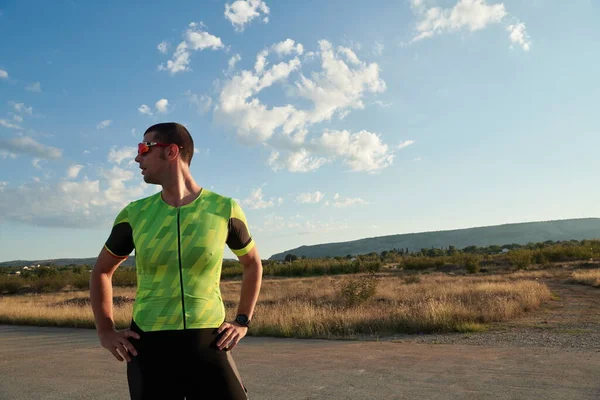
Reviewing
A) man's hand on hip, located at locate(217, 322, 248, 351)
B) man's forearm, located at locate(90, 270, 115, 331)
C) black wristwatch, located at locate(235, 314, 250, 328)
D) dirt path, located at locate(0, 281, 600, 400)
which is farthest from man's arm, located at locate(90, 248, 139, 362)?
dirt path, located at locate(0, 281, 600, 400)

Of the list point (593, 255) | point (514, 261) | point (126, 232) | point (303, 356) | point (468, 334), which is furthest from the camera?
point (593, 255)

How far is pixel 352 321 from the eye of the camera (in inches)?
487

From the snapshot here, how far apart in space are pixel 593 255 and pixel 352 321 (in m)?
44.5

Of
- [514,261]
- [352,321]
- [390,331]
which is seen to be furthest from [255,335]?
[514,261]

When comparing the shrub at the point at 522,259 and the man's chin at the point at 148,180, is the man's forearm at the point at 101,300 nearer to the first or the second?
the man's chin at the point at 148,180

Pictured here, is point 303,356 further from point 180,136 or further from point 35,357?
point 180,136

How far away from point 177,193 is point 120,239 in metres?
0.36

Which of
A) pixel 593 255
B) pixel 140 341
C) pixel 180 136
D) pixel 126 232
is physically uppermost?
pixel 180 136

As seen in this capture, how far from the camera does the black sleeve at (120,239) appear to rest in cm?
237

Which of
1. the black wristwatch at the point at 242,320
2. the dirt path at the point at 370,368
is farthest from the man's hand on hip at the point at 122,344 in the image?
the dirt path at the point at 370,368

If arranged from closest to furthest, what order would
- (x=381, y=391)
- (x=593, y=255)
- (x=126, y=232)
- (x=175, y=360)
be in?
(x=175, y=360)
(x=126, y=232)
(x=381, y=391)
(x=593, y=255)

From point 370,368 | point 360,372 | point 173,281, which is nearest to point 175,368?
point 173,281

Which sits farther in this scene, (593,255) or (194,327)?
(593,255)

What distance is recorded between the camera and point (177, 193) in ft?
7.92
